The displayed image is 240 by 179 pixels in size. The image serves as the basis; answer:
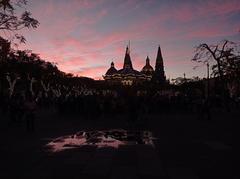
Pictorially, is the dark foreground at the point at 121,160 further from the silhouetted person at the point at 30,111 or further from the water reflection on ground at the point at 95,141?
the silhouetted person at the point at 30,111

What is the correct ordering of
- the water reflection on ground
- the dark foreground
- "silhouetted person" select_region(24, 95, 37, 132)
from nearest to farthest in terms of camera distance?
the dark foreground
the water reflection on ground
"silhouetted person" select_region(24, 95, 37, 132)

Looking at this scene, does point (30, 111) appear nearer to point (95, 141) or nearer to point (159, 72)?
point (95, 141)

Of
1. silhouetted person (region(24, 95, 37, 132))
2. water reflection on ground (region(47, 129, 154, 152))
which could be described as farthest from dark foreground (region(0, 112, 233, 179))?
silhouetted person (region(24, 95, 37, 132))

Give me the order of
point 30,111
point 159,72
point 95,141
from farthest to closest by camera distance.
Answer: point 159,72
point 30,111
point 95,141

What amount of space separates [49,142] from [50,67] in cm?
10452

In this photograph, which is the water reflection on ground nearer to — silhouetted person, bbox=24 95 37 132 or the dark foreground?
the dark foreground

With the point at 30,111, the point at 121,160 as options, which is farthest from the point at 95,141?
the point at 30,111

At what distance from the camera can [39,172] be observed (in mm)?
10516

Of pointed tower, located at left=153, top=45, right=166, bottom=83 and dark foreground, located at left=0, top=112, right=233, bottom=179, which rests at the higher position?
pointed tower, located at left=153, top=45, right=166, bottom=83

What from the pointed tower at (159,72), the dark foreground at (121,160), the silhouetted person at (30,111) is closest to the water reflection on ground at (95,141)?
the dark foreground at (121,160)

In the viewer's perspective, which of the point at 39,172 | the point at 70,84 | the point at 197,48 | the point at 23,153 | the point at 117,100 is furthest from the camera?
the point at 70,84

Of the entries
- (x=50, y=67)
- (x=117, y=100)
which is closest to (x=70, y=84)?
(x=50, y=67)

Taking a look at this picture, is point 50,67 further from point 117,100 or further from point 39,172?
point 39,172

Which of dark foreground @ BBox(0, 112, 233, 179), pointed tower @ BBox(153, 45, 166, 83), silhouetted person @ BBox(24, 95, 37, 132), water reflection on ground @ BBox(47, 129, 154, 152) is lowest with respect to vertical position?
dark foreground @ BBox(0, 112, 233, 179)
